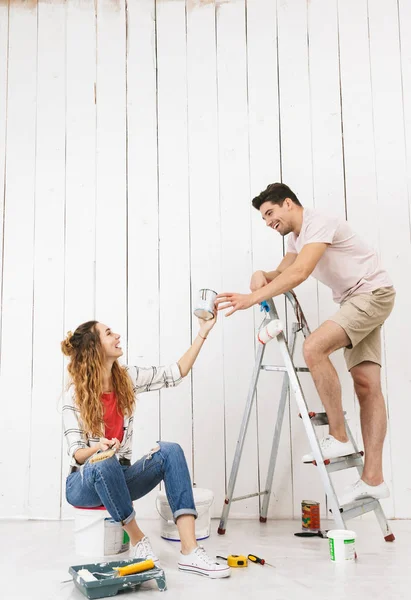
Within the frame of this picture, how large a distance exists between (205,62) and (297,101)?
1.93 feet

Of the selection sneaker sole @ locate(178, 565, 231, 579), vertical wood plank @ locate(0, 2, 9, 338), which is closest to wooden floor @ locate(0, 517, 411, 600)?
sneaker sole @ locate(178, 565, 231, 579)

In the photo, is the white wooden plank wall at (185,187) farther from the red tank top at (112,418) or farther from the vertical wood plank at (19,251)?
the red tank top at (112,418)

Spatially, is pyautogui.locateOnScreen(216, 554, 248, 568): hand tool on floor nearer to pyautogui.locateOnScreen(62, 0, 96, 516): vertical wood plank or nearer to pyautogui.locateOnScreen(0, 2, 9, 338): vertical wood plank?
pyautogui.locateOnScreen(62, 0, 96, 516): vertical wood plank

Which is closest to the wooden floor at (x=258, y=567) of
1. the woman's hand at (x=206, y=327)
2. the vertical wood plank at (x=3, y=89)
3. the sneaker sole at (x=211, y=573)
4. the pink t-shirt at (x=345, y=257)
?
the sneaker sole at (x=211, y=573)

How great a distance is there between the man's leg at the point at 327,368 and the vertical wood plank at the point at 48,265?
4.77 feet

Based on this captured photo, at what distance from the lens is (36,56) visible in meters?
3.36

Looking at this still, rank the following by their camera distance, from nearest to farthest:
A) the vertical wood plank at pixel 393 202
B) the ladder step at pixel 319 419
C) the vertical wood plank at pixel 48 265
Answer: the ladder step at pixel 319 419 → the vertical wood plank at pixel 393 202 → the vertical wood plank at pixel 48 265

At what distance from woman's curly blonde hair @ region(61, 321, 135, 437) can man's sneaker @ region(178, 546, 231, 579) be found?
0.58m

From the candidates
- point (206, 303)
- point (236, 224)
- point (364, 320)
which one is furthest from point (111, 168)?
A: point (364, 320)

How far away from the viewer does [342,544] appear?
6.79 ft

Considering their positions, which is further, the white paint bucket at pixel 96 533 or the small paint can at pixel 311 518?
the small paint can at pixel 311 518

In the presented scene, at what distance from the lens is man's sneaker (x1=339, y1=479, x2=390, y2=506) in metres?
2.27

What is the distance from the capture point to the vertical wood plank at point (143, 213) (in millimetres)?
3033

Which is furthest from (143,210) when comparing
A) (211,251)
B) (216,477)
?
(216,477)
